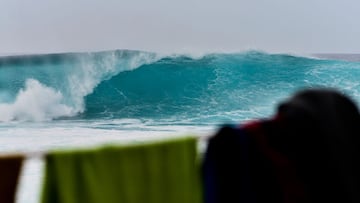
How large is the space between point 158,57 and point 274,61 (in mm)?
455

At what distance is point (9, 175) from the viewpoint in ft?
2.68

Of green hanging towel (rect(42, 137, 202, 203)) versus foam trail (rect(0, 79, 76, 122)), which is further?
foam trail (rect(0, 79, 76, 122))

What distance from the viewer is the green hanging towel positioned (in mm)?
828

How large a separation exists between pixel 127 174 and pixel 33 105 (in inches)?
36.7

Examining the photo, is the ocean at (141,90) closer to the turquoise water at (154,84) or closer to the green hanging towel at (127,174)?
the turquoise water at (154,84)

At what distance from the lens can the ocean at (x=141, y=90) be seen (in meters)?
1.67

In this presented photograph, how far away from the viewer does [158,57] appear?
177cm

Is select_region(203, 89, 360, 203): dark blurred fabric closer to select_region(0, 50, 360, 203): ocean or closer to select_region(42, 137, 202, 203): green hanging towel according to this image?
select_region(42, 137, 202, 203): green hanging towel

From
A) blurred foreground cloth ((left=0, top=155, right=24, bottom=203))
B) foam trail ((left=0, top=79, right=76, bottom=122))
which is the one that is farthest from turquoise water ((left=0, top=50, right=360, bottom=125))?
blurred foreground cloth ((left=0, top=155, right=24, bottom=203))

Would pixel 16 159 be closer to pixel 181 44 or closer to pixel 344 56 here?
pixel 181 44

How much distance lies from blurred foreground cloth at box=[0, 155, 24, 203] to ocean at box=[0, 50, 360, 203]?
82cm

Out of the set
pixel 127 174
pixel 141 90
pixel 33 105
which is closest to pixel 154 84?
pixel 141 90

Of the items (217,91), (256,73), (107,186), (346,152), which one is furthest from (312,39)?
(107,186)

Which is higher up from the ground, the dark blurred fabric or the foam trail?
the dark blurred fabric
